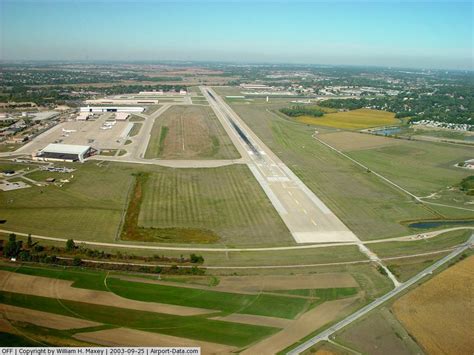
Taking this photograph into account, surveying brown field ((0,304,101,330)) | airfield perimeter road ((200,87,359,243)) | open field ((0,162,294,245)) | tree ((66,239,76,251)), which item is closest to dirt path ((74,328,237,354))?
brown field ((0,304,101,330))

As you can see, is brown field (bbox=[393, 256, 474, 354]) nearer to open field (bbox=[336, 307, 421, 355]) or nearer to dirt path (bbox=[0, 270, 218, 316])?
open field (bbox=[336, 307, 421, 355])

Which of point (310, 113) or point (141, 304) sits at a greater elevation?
point (310, 113)

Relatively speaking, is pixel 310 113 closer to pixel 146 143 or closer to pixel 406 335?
pixel 146 143

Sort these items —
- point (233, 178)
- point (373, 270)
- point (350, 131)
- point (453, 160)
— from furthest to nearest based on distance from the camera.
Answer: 1. point (350, 131)
2. point (453, 160)
3. point (233, 178)
4. point (373, 270)

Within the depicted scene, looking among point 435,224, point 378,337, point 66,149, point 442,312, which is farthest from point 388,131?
point 378,337

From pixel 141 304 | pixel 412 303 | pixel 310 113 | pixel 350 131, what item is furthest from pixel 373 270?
pixel 310 113

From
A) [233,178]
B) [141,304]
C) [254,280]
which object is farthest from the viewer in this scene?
[233,178]

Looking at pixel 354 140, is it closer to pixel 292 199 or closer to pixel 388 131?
pixel 388 131
